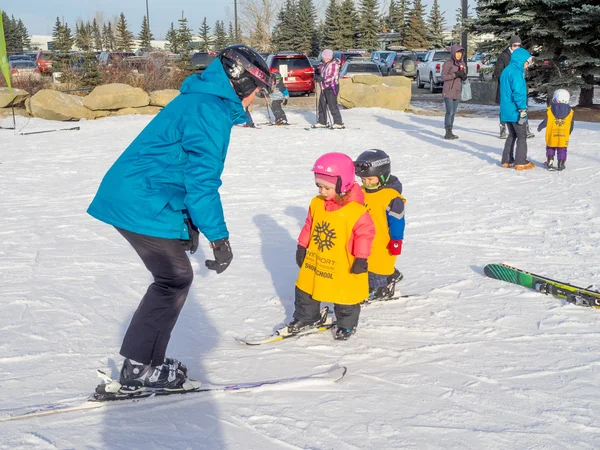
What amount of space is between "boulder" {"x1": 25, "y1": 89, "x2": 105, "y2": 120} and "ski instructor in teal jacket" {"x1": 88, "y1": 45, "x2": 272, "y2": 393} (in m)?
15.4

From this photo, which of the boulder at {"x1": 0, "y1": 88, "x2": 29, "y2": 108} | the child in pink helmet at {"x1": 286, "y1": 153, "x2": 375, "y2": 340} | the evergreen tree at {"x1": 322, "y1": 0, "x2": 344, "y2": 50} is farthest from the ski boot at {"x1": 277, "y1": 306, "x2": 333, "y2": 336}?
the evergreen tree at {"x1": 322, "y1": 0, "x2": 344, "y2": 50}

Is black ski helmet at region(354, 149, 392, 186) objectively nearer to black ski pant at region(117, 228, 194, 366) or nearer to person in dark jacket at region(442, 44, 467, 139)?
black ski pant at region(117, 228, 194, 366)

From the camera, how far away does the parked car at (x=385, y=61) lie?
33294 millimetres

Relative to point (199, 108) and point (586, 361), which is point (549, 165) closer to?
point (586, 361)

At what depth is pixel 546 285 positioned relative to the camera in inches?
194

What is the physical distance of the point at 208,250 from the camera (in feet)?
21.4

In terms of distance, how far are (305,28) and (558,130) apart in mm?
52963

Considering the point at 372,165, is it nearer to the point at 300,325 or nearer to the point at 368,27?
the point at 300,325

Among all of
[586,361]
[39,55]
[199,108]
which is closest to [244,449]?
[199,108]

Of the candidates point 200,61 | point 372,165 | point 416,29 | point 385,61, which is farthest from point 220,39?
point 372,165

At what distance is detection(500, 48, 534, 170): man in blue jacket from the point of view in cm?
980

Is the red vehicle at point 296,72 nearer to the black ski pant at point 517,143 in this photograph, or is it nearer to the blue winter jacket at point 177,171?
the black ski pant at point 517,143

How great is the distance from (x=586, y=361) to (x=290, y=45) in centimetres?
5959

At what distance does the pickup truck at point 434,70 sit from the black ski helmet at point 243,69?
2350 cm
